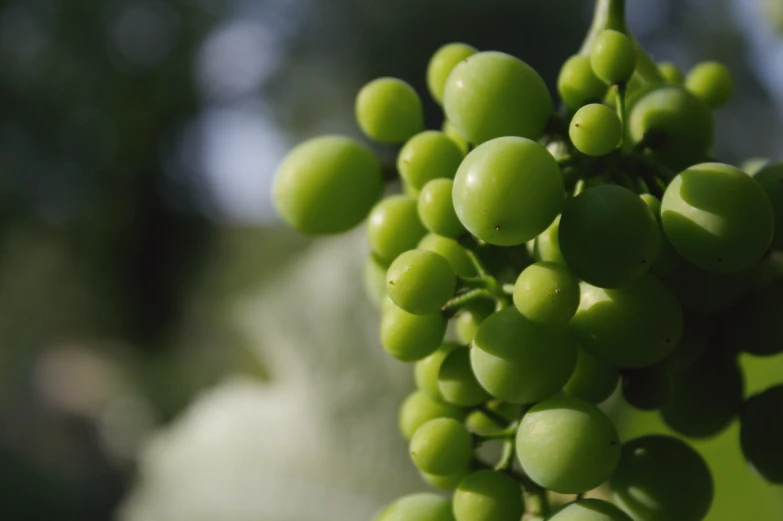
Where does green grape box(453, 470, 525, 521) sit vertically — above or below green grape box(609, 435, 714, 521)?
above

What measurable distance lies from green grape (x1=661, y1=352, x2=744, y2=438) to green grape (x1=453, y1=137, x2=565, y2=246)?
12cm

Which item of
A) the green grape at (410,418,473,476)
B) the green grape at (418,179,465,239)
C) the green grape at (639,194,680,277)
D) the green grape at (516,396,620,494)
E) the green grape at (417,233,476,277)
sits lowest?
the green grape at (516,396,620,494)

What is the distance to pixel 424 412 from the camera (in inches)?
11.5

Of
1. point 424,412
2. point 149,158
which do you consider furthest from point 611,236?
point 149,158

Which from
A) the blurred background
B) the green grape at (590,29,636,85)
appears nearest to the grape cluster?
the green grape at (590,29,636,85)

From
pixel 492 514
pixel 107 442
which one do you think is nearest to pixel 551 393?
pixel 492 514

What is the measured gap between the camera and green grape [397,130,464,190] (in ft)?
0.94

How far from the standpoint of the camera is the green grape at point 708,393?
11.7 inches

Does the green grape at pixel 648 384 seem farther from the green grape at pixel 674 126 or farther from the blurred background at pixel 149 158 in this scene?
the blurred background at pixel 149 158

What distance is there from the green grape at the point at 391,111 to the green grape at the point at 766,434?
201 millimetres

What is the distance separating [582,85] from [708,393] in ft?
0.49

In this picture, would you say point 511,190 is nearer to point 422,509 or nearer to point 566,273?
point 566,273

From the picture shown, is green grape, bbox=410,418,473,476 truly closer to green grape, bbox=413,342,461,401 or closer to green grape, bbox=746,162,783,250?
green grape, bbox=413,342,461,401

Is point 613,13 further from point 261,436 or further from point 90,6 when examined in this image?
point 90,6
